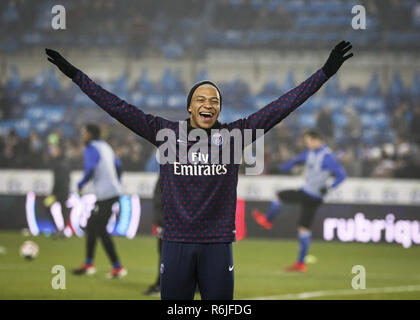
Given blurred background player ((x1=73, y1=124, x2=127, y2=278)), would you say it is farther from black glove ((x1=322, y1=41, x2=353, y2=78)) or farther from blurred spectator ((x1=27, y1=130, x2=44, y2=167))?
blurred spectator ((x1=27, y1=130, x2=44, y2=167))

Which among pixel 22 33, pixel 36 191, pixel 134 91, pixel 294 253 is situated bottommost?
pixel 294 253

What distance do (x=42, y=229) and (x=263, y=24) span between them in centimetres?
868

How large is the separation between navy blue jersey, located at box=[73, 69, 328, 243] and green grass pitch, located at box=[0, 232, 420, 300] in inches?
160

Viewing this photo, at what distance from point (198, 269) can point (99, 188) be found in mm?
6168

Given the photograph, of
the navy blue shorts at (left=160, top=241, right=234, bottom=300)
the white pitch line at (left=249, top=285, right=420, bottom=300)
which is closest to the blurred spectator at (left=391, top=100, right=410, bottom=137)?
the white pitch line at (left=249, top=285, right=420, bottom=300)

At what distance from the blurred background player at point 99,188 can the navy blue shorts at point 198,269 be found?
5644 millimetres

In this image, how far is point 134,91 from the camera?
19.5 m

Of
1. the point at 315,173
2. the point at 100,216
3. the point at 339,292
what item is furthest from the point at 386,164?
the point at 100,216

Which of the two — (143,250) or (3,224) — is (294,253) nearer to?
(143,250)

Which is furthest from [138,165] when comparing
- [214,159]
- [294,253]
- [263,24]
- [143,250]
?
[214,159]

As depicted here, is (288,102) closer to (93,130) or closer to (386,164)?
(93,130)

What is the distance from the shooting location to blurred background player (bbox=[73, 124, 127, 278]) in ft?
33.5

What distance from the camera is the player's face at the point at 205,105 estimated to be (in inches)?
179

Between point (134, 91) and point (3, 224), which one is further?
point (134, 91)
